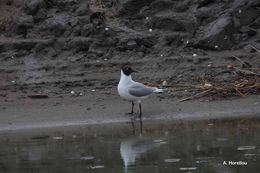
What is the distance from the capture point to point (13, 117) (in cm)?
1317

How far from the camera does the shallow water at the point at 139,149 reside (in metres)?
9.10

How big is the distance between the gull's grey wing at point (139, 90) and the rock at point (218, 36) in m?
2.42

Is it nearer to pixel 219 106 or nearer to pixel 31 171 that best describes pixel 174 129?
pixel 219 106

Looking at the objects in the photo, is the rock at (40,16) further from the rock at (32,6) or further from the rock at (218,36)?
the rock at (218,36)

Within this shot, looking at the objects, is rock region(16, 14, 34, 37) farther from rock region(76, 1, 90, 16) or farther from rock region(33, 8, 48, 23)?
rock region(76, 1, 90, 16)

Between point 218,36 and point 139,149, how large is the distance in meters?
5.46

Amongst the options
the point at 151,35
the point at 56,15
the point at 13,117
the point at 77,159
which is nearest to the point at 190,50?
the point at 151,35

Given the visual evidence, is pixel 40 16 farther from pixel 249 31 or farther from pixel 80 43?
pixel 249 31

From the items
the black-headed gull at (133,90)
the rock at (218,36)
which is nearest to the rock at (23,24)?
the black-headed gull at (133,90)

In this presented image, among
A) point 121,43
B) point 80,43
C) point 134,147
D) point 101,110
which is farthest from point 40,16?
point 134,147

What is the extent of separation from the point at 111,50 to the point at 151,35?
35.0 inches

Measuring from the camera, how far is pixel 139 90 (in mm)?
12992

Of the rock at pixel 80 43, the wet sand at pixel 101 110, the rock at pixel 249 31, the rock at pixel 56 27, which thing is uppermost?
the rock at pixel 56 27

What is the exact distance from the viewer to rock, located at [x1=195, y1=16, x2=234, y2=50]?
15102mm
